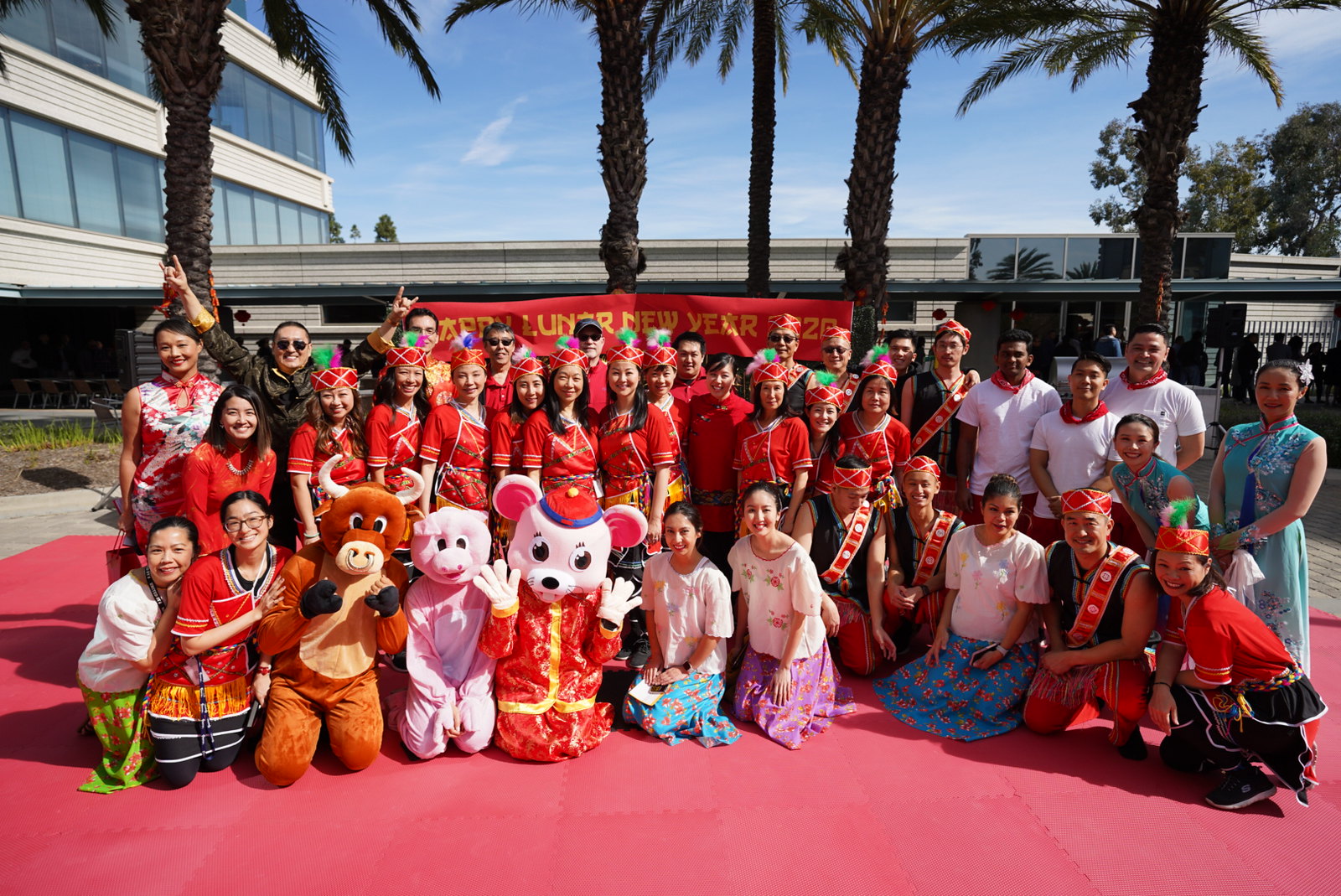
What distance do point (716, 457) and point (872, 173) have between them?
6.11m

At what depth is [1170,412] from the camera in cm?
420

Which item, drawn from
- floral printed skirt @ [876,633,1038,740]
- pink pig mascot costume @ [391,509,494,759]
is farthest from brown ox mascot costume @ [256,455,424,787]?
floral printed skirt @ [876,633,1038,740]

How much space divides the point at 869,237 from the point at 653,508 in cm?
631

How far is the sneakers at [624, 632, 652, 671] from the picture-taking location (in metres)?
4.22

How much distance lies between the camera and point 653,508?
14.1ft

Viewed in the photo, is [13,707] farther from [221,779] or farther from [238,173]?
[238,173]

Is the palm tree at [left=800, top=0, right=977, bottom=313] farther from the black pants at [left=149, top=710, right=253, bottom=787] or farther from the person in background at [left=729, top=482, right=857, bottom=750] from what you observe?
the black pants at [left=149, top=710, right=253, bottom=787]

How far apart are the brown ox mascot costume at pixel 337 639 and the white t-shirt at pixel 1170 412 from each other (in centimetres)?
403

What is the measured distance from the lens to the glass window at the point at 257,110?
72.9ft

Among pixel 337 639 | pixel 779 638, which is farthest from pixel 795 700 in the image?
pixel 337 639

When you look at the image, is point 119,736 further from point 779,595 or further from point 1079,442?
point 1079,442

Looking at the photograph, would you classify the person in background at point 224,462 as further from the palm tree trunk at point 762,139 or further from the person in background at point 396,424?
the palm tree trunk at point 762,139

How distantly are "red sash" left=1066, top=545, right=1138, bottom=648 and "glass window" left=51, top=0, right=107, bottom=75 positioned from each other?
23.7m

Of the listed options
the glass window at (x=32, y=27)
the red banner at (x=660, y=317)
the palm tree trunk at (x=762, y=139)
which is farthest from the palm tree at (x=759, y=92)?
the glass window at (x=32, y=27)
